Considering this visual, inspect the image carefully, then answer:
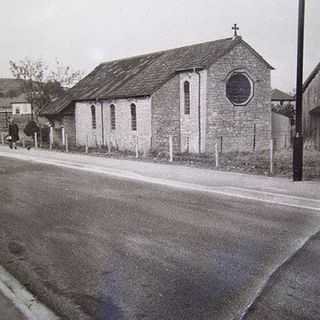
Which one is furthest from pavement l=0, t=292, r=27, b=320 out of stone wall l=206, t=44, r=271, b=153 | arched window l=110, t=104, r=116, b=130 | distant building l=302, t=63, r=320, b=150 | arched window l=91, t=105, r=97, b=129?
arched window l=91, t=105, r=97, b=129

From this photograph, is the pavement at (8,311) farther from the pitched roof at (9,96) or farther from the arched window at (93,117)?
the pitched roof at (9,96)

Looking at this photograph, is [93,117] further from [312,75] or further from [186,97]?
[312,75]

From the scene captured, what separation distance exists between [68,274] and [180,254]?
5.44 feet

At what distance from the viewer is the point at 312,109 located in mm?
28125

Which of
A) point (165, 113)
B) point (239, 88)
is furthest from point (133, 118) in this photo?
point (239, 88)

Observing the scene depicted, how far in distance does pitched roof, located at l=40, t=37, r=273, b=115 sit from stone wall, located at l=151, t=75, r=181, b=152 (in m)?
0.51

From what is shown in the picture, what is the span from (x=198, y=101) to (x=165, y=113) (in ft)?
7.51

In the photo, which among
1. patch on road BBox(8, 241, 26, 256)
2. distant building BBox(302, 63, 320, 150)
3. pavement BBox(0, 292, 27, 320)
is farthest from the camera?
distant building BBox(302, 63, 320, 150)

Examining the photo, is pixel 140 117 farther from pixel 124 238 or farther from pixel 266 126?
pixel 124 238

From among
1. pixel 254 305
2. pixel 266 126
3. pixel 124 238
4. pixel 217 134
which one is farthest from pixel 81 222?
pixel 266 126

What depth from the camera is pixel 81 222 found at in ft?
29.8

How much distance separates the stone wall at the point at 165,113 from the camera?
2850 cm

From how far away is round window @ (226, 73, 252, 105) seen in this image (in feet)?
92.8

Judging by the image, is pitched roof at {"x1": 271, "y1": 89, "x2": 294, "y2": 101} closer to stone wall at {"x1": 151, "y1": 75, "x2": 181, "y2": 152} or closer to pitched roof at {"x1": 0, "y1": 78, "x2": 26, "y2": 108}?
stone wall at {"x1": 151, "y1": 75, "x2": 181, "y2": 152}
